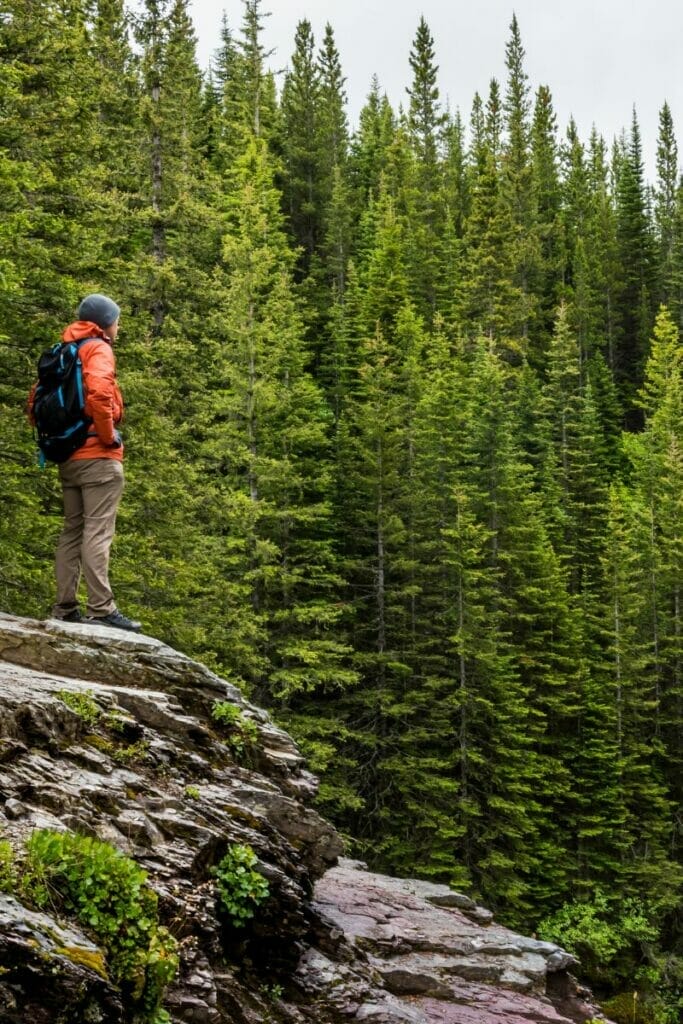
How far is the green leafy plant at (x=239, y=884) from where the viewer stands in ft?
20.7

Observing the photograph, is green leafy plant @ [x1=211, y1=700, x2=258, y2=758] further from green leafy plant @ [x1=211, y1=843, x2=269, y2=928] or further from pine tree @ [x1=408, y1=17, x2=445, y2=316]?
pine tree @ [x1=408, y1=17, x2=445, y2=316]

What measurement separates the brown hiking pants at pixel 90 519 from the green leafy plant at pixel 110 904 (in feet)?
10.5

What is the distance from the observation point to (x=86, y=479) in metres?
7.49

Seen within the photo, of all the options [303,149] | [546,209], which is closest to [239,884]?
[303,149]

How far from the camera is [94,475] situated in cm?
748

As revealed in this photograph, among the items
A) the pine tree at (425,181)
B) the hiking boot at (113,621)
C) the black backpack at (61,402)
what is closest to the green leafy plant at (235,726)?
the hiking boot at (113,621)

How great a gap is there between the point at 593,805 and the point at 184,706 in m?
31.0

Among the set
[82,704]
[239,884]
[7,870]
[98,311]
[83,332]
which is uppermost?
[98,311]

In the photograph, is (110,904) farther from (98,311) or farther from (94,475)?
(98,311)

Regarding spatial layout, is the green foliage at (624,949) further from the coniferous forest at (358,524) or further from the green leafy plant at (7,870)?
the green leafy plant at (7,870)

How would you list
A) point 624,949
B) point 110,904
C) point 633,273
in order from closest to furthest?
point 110,904 → point 624,949 → point 633,273

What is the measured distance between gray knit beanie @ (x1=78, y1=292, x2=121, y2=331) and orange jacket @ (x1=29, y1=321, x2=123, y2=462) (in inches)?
1.9

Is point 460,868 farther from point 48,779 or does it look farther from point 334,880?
point 48,779

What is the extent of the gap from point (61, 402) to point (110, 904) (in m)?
3.96
